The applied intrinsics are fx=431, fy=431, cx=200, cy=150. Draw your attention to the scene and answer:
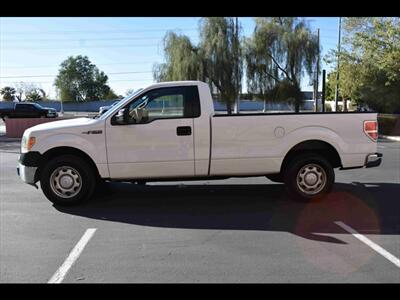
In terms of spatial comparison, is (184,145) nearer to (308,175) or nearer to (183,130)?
(183,130)

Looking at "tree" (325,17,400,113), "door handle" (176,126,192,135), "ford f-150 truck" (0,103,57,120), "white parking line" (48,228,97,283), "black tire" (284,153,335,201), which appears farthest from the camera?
"ford f-150 truck" (0,103,57,120)

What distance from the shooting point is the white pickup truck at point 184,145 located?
688cm

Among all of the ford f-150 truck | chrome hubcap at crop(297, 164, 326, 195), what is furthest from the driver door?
the ford f-150 truck

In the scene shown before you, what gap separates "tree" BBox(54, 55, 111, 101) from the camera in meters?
91.7

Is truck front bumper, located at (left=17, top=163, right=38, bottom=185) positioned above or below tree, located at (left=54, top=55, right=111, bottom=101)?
below

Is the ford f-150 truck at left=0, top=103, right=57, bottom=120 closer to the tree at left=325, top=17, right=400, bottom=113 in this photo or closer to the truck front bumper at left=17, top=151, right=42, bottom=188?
the tree at left=325, top=17, right=400, bottom=113

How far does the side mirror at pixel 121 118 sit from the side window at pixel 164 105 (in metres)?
0.06

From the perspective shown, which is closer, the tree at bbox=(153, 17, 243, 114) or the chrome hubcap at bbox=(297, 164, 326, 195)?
the chrome hubcap at bbox=(297, 164, 326, 195)

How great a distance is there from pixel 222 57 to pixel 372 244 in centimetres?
2756

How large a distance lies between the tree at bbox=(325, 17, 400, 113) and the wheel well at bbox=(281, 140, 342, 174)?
14.8 metres

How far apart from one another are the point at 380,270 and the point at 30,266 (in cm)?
342

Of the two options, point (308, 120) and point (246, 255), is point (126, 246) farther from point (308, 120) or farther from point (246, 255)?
point (308, 120)
